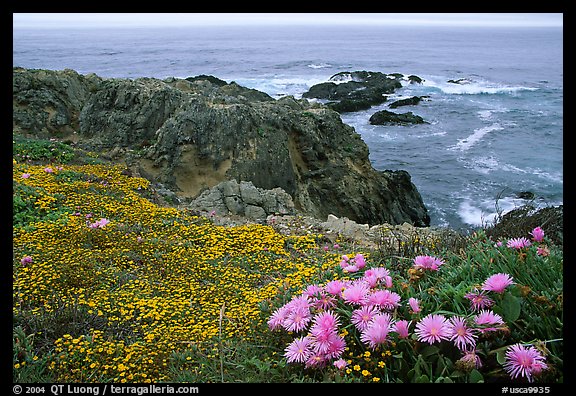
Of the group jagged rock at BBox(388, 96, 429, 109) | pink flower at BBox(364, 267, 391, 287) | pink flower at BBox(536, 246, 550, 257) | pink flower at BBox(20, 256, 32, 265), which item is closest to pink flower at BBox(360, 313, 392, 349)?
pink flower at BBox(364, 267, 391, 287)

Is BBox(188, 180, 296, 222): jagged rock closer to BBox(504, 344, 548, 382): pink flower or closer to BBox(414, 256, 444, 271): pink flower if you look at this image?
BBox(414, 256, 444, 271): pink flower

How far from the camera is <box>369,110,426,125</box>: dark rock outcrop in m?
32.8

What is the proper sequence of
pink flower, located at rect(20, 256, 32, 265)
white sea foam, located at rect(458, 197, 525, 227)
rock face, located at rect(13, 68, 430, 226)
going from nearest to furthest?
1. pink flower, located at rect(20, 256, 32, 265)
2. rock face, located at rect(13, 68, 430, 226)
3. white sea foam, located at rect(458, 197, 525, 227)

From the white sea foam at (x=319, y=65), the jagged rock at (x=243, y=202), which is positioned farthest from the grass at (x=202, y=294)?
the white sea foam at (x=319, y=65)

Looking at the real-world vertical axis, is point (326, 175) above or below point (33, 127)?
below

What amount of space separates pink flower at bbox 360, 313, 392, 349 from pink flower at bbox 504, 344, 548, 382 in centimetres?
58

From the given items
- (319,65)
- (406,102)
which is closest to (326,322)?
(406,102)

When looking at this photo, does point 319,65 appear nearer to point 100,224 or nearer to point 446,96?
point 446,96

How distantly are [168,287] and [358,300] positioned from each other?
2780 mm

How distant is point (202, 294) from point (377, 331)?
266 cm

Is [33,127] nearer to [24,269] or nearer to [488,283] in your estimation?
[24,269]
